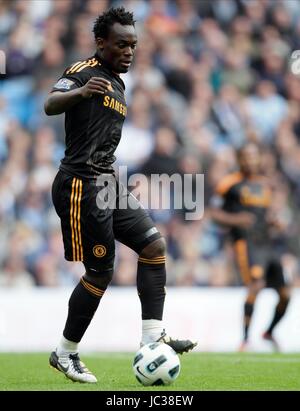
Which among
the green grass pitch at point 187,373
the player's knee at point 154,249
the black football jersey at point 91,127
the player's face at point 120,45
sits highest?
the player's face at point 120,45

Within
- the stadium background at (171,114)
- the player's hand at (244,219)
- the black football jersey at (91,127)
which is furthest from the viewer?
the stadium background at (171,114)

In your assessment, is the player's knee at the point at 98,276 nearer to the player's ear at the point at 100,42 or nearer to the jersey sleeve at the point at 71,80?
the jersey sleeve at the point at 71,80

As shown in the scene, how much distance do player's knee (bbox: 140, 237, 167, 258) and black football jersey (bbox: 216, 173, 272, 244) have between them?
4.81m

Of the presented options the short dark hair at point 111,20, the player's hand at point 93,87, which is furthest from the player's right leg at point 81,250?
the short dark hair at point 111,20

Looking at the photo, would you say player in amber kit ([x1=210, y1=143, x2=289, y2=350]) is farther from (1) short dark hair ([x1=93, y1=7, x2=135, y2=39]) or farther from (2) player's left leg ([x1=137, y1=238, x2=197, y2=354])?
(1) short dark hair ([x1=93, y1=7, x2=135, y2=39])

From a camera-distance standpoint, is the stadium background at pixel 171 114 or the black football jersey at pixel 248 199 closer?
the black football jersey at pixel 248 199

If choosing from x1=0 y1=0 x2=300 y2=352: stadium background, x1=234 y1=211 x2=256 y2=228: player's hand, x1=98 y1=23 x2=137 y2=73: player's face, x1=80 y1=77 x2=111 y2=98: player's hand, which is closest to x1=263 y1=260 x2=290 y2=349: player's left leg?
x1=234 y1=211 x2=256 y2=228: player's hand

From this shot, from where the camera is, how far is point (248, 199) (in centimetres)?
1121

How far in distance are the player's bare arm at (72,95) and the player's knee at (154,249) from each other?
1072 millimetres

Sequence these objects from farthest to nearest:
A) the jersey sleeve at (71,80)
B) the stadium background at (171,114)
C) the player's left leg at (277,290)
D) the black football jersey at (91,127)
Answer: the stadium background at (171,114), the player's left leg at (277,290), the black football jersey at (91,127), the jersey sleeve at (71,80)

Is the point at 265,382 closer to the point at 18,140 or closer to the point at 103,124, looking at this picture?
the point at 103,124

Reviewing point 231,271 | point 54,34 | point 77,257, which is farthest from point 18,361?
point 54,34

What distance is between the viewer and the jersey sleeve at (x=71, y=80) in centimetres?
600

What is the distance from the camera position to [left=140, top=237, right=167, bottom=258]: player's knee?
20.6 ft
